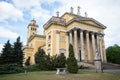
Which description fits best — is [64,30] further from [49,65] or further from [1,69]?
[1,69]

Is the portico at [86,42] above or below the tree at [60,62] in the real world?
above

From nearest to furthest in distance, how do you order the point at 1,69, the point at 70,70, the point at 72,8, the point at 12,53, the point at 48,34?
1. the point at 70,70
2. the point at 1,69
3. the point at 12,53
4. the point at 48,34
5. the point at 72,8

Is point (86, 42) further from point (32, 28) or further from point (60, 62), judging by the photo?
point (32, 28)

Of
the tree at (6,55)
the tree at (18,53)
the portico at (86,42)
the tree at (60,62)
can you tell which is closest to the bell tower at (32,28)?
the tree at (18,53)

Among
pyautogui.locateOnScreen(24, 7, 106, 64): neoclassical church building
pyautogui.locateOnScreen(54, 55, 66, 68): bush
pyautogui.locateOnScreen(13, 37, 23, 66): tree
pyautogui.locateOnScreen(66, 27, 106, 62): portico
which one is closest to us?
pyautogui.locateOnScreen(54, 55, 66, 68): bush

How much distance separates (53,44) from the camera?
35.1 meters

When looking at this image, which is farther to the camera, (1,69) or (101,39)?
(101,39)

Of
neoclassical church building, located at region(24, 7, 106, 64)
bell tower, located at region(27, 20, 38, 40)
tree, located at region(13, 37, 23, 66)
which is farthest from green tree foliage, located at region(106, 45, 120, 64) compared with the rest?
bell tower, located at region(27, 20, 38, 40)

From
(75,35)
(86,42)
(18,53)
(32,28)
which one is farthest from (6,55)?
(32,28)

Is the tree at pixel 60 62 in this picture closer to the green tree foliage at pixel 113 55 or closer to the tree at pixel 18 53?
the tree at pixel 18 53

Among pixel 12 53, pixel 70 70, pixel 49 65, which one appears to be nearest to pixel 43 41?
pixel 12 53

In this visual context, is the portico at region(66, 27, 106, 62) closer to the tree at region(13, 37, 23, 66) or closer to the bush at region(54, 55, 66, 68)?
the bush at region(54, 55, 66, 68)

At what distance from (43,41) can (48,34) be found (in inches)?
457

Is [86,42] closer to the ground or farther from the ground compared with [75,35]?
closer to the ground
